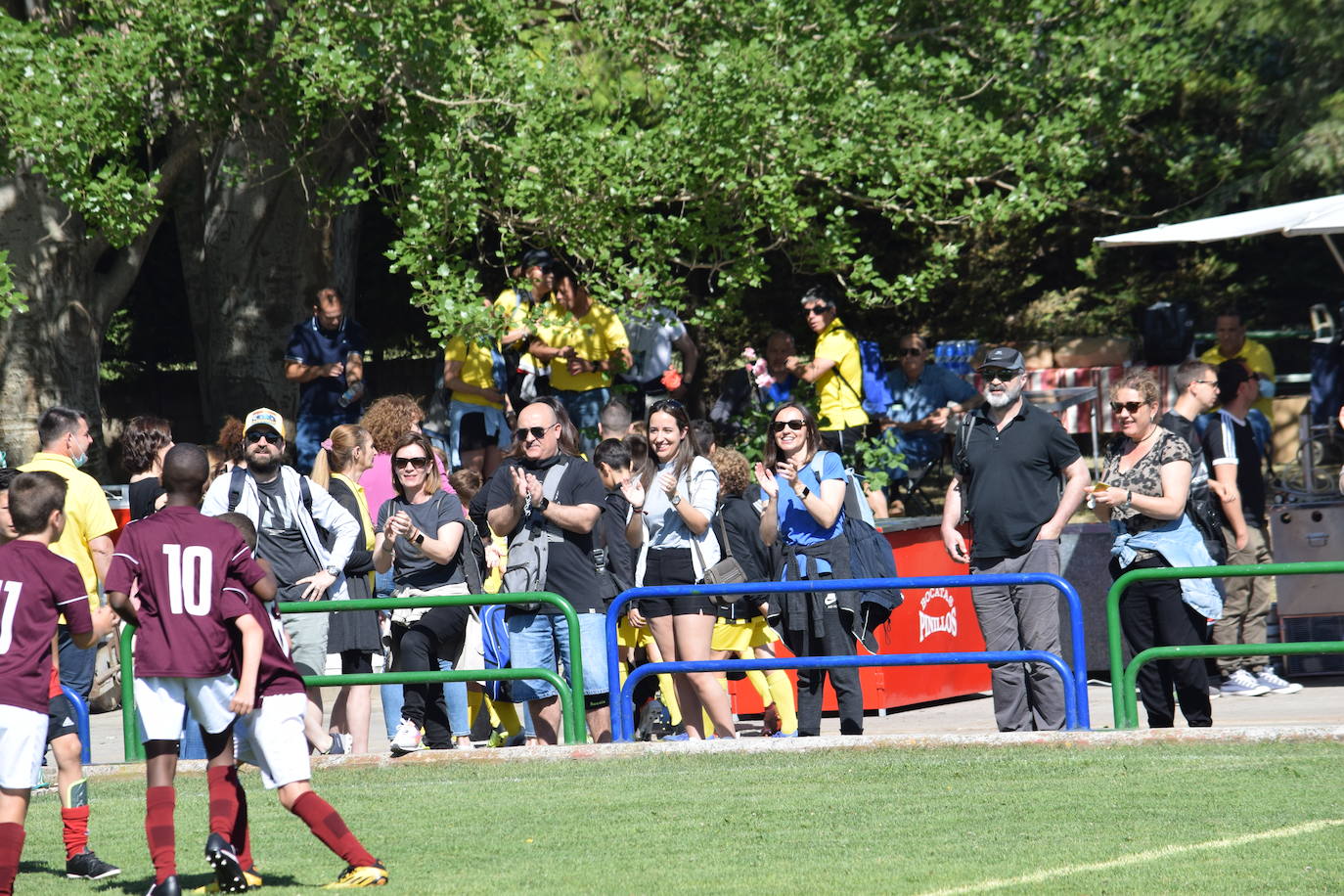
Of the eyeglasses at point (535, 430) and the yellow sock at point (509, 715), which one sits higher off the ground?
the eyeglasses at point (535, 430)

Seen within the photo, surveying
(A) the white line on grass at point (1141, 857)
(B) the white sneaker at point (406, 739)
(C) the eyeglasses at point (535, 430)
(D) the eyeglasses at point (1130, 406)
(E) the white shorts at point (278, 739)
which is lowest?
(A) the white line on grass at point (1141, 857)

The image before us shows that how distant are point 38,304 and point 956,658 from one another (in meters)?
9.54

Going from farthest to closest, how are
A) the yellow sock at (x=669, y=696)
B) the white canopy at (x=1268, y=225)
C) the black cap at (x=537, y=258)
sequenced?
1. the black cap at (x=537, y=258)
2. the white canopy at (x=1268, y=225)
3. the yellow sock at (x=669, y=696)

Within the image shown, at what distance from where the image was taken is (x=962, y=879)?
20.7 feet

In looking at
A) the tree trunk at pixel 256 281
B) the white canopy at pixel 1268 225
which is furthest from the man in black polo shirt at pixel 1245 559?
the tree trunk at pixel 256 281

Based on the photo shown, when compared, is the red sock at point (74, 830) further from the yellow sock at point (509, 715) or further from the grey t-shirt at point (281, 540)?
Result: the yellow sock at point (509, 715)

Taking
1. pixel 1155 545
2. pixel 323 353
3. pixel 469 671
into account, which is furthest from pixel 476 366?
pixel 1155 545

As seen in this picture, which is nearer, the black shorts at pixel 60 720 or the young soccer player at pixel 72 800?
the young soccer player at pixel 72 800

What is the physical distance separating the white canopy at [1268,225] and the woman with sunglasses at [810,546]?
154 inches

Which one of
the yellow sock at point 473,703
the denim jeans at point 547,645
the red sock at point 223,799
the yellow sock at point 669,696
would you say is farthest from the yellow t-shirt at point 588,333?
the red sock at point 223,799

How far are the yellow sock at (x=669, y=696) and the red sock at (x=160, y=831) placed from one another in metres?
5.00

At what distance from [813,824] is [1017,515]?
2356 millimetres

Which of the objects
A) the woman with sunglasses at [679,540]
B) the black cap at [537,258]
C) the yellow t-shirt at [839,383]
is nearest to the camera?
the woman with sunglasses at [679,540]

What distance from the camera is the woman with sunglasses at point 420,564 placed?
960 cm
